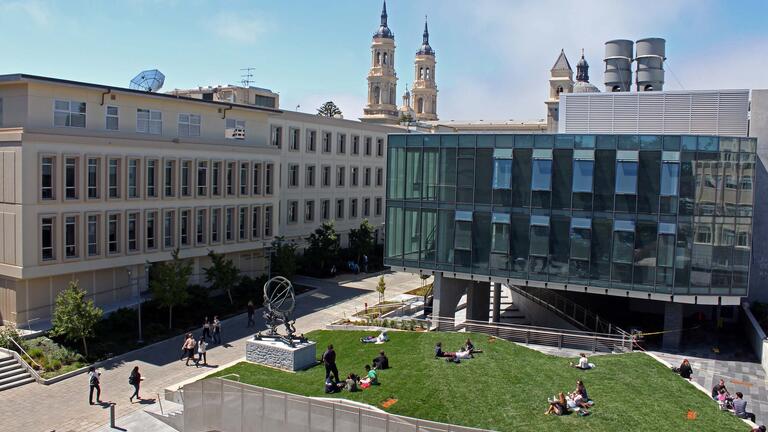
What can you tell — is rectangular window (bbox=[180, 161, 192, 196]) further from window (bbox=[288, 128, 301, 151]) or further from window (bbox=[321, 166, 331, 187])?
window (bbox=[321, 166, 331, 187])

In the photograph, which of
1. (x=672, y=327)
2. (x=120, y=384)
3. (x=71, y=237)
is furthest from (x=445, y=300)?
(x=71, y=237)

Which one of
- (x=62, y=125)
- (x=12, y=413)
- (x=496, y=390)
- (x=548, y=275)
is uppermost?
(x=62, y=125)

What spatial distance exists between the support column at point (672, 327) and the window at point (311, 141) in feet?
107

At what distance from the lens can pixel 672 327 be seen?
102 feet

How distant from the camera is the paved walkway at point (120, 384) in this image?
25.9 metres

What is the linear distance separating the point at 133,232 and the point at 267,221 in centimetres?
1129

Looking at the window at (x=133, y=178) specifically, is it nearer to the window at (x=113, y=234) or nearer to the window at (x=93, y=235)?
the window at (x=113, y=234)

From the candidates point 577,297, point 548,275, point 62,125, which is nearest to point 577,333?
point 548,275

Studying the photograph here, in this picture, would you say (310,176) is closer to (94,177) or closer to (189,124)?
(189,124)

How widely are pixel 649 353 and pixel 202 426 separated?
1864 cm

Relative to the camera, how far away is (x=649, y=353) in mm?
30000

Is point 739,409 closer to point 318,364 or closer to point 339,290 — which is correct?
point 318,364

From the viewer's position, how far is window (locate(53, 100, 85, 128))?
35.8 meters

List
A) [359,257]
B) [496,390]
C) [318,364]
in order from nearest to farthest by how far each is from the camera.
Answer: [496,390], [318,364], [359,257]
